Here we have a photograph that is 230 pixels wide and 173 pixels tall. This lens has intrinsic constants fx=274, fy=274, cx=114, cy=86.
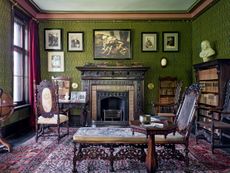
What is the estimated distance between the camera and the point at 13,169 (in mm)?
3543

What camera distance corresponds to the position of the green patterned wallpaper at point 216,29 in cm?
542

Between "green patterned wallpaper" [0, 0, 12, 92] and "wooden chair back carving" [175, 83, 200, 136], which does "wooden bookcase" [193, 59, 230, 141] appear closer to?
"wooden chair back carving" [175, 83, 200, 136]

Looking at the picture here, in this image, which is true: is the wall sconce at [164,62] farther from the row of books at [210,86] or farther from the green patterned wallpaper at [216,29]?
the row of books at [210,86]

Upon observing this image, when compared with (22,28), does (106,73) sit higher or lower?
lower

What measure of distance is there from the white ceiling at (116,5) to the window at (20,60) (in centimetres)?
60

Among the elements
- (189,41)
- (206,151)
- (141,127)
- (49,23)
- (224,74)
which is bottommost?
(206,151)

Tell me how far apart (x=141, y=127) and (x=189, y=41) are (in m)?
4.82

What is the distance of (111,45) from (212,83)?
3.03 metres

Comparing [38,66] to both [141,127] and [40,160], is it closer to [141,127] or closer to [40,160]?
[40,160]

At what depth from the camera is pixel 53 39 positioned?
24.4 ft

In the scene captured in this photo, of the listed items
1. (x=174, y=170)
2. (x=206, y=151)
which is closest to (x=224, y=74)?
(x=206, y=151)

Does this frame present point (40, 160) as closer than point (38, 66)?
Yes

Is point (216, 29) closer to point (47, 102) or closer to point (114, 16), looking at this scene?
point (114, 16)

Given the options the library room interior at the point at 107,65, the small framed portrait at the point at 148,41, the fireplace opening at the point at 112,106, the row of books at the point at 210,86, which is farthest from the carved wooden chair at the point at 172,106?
the small framed portrait at the point at 148,41
